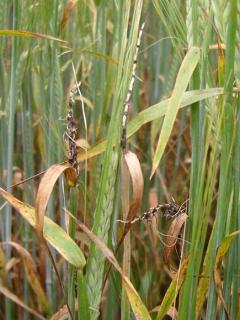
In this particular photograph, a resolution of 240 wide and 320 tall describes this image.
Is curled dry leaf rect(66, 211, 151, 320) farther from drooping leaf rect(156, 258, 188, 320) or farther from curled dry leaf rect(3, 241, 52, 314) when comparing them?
curled dry leaf rect(3, 241, 52, 314)

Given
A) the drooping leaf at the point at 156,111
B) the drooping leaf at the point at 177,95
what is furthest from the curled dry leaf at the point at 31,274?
the drooping leaf at the point at 177,95

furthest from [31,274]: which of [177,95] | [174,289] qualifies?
[177,95]

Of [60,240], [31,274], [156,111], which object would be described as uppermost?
[156,111]

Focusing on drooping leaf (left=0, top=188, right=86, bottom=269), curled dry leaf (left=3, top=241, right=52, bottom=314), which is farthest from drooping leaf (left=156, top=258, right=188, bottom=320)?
curled dry leaf (left=3, top=241, right=52, bottom=314)

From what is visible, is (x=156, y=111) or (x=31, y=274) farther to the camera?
(x=31, y=274)

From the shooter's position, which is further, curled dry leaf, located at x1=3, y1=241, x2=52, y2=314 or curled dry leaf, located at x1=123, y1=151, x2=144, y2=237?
curled dry leaf, located at x1=3, y1=241, x2=52, y2=314

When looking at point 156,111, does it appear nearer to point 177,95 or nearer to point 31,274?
point 177,95

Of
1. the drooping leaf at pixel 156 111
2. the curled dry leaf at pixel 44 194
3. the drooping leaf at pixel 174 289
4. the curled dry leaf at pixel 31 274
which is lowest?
the curled dry leaf at pixel 31 274

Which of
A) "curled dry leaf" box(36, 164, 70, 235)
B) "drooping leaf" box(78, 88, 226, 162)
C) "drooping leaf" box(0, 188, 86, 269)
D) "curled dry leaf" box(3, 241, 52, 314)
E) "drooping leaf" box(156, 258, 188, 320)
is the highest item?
"drooping leaf" box(78, 88, 226, 162)

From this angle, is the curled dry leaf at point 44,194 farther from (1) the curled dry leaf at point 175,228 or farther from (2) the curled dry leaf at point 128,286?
(1) the curled dry leaf at point 175,228

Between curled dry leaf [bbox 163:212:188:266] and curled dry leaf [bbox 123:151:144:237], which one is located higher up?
curled dry leaf [bbox 123:151:144:237]

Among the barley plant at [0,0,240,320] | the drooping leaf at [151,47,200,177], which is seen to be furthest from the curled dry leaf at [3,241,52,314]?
the drooping leaf at [151,47,200,177]

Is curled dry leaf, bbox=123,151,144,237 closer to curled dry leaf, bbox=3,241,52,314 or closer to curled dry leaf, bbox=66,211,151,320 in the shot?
curled dry leaf, bbox=66,211,151,320
